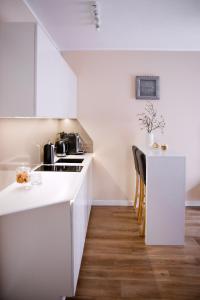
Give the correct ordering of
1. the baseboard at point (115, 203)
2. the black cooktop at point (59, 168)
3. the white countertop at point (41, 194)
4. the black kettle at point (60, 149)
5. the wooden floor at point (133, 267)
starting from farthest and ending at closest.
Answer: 1. the baseboard at point (115, 203)
2. the black kettle at point (60, 149)
3. the black cooktop at point (59, 168)
4. the wooden floor at point (133, 267)
5. the white countertop at point (41, 194)

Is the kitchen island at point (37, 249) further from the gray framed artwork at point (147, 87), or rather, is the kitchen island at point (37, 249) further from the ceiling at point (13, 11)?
the gray framed artwork at point (147, 87)

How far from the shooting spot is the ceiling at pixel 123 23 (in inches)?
104

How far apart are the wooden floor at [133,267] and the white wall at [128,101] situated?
118 centimetres

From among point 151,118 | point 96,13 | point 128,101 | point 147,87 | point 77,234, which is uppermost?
point 96,13

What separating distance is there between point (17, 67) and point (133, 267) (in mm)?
1960

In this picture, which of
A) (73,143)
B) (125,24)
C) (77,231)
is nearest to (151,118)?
(73,143)

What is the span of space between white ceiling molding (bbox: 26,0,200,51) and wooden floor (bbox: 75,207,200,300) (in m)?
2.37

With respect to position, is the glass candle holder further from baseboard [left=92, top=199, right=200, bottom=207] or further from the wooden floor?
baseboard [left=92, top=199, right=200, bottom=207]

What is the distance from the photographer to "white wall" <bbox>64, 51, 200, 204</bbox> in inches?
171

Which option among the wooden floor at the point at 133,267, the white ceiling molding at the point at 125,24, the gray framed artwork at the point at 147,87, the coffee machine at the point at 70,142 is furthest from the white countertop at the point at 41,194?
the gray framed artwork at the point at 147,87

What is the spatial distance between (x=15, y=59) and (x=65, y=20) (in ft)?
4.33

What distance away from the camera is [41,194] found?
2090 millimetres

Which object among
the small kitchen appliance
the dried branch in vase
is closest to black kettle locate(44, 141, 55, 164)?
the small kitchen appliance

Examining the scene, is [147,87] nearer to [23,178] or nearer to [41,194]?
[23,178]
